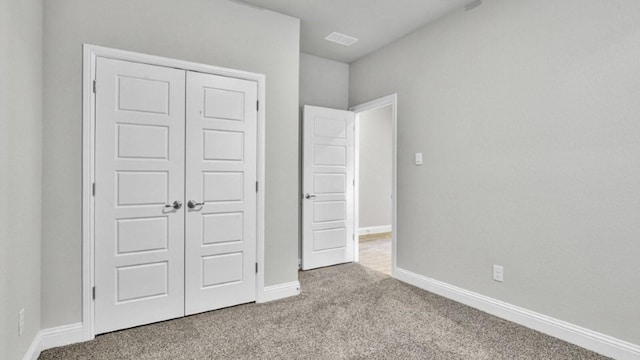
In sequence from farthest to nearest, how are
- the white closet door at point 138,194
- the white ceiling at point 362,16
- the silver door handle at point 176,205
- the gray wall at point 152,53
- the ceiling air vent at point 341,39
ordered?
the ceiling air vent at point 341,39
the white ceiling at point 362,16
the silver door handle at point 176,205
the white closet door at point 138,194
the gray wall at point 152,53

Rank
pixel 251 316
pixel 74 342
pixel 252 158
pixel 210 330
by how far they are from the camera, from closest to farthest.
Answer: pixel 74 342 → pixel 210 330 → pixel 251 316 → pixel 252 158

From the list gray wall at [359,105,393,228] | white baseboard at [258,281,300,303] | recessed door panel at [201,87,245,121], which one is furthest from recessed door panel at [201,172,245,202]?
gray wall at [359,105,393,228]

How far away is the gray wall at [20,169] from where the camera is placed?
5.37 ft

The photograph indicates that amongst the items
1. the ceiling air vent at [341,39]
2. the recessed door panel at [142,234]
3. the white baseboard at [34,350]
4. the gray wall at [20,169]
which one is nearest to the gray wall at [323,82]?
the ceiling air vent at [341,39]

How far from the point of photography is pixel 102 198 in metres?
2.40

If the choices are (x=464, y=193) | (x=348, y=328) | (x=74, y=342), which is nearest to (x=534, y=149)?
(x=464, y=193)

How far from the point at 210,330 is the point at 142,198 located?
1.18m

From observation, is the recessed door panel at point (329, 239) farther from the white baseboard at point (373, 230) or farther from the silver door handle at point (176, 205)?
the white baseboard at point (373, 230)

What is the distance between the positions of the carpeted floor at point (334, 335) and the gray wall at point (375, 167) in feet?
11.7

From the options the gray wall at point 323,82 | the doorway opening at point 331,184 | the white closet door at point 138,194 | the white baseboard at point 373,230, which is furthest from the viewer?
the white baseboard at point 373,230

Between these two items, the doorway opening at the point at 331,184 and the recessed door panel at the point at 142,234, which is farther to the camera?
the doorway opening at the point at 331,184

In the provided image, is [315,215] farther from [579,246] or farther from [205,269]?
[579,246]

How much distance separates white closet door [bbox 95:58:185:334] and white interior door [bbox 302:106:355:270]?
1730 millimetres

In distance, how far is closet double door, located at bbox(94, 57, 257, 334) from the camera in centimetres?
242
